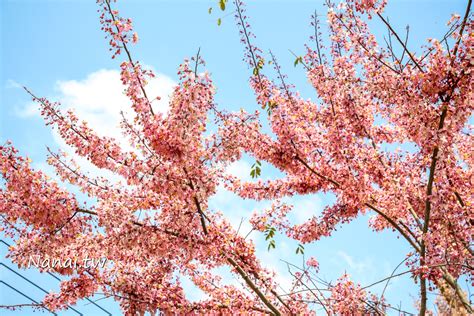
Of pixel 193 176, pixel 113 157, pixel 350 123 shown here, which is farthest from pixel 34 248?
pixel 350 123

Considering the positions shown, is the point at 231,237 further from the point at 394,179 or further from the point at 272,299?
the point at 394,179

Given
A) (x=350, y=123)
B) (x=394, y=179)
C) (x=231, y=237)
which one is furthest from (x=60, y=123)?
(x=394, y=179)

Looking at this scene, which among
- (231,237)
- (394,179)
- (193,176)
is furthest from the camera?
(394,179)

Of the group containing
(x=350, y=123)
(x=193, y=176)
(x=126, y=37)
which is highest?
(x=350, y=123)

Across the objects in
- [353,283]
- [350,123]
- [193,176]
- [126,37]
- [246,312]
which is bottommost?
[246,312]

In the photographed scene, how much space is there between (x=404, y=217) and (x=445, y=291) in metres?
0.88

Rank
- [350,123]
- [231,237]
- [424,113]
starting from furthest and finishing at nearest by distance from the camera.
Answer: [350,123] → [231,237] → [424,113]

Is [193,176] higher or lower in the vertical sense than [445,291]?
lower

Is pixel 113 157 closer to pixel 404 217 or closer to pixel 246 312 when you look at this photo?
Result: pixel 246 312

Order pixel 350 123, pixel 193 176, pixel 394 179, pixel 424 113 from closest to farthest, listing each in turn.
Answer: pixel 424 113, pixel 193 176, pixel 394 179, pixel 350 123

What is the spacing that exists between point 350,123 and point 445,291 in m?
1.98

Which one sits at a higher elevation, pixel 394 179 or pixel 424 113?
pixel 394 179

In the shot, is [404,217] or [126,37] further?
[404,217]

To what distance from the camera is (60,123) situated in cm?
433
